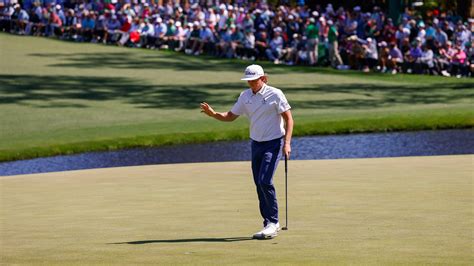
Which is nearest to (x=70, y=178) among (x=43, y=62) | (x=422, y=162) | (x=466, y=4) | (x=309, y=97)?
(x=422, y=162)

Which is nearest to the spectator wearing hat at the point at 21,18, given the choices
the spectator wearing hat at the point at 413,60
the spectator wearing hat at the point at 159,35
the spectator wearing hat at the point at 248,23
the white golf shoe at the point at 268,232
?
the spectator wearing hat at the point at 159,35

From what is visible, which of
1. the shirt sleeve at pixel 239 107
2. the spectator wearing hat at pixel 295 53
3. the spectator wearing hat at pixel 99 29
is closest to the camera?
the shirt sleeve at pixel 239 107

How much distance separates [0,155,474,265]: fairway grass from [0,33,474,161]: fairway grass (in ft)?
24.7

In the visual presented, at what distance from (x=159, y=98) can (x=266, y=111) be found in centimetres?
2645

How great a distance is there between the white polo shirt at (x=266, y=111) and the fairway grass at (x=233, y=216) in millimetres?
1101

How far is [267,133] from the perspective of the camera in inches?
481

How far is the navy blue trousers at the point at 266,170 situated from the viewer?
12164mm

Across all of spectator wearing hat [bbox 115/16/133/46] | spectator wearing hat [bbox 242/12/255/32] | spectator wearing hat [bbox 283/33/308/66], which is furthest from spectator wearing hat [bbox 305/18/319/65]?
spectator wearing hat [bbox 115/16/133/46]

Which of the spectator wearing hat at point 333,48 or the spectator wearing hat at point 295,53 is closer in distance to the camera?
the spectator wearing hat at point 333,48

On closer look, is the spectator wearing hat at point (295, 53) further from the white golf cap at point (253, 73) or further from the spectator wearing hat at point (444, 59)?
the white golf cap at point (253, 73)

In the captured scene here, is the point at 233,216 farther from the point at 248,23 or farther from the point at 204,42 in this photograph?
the point at 204,42

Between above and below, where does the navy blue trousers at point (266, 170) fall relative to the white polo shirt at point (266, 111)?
below

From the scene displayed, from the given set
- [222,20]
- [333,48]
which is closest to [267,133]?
[333,48]

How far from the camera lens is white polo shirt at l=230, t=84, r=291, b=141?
12117mm
